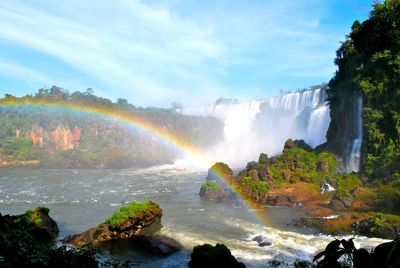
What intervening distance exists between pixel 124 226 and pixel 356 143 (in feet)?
94.8

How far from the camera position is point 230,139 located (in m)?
111

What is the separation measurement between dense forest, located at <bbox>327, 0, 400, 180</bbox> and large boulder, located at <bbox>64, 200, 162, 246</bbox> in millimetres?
20572

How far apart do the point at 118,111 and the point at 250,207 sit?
94.4 meters

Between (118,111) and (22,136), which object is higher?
(118,111)

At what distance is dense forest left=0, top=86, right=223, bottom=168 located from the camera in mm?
96062

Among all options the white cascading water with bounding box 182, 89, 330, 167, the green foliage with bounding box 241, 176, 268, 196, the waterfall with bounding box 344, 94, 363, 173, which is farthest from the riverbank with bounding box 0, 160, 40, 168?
the waterfall with bounding box 344, 94, 363, 173

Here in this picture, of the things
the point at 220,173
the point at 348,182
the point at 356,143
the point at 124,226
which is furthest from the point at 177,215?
the point at 356,143

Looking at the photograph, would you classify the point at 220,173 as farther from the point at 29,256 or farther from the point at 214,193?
the point at 29,256

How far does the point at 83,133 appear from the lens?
113m

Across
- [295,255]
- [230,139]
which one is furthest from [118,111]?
[295,255]

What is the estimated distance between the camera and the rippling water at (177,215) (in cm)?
2226

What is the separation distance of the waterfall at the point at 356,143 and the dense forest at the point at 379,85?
3.53 feet

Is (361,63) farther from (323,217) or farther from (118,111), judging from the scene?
(118,111)

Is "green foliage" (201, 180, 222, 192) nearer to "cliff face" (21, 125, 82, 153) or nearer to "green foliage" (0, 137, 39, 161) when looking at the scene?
"green foliage" (0, 137, 39, 161)
